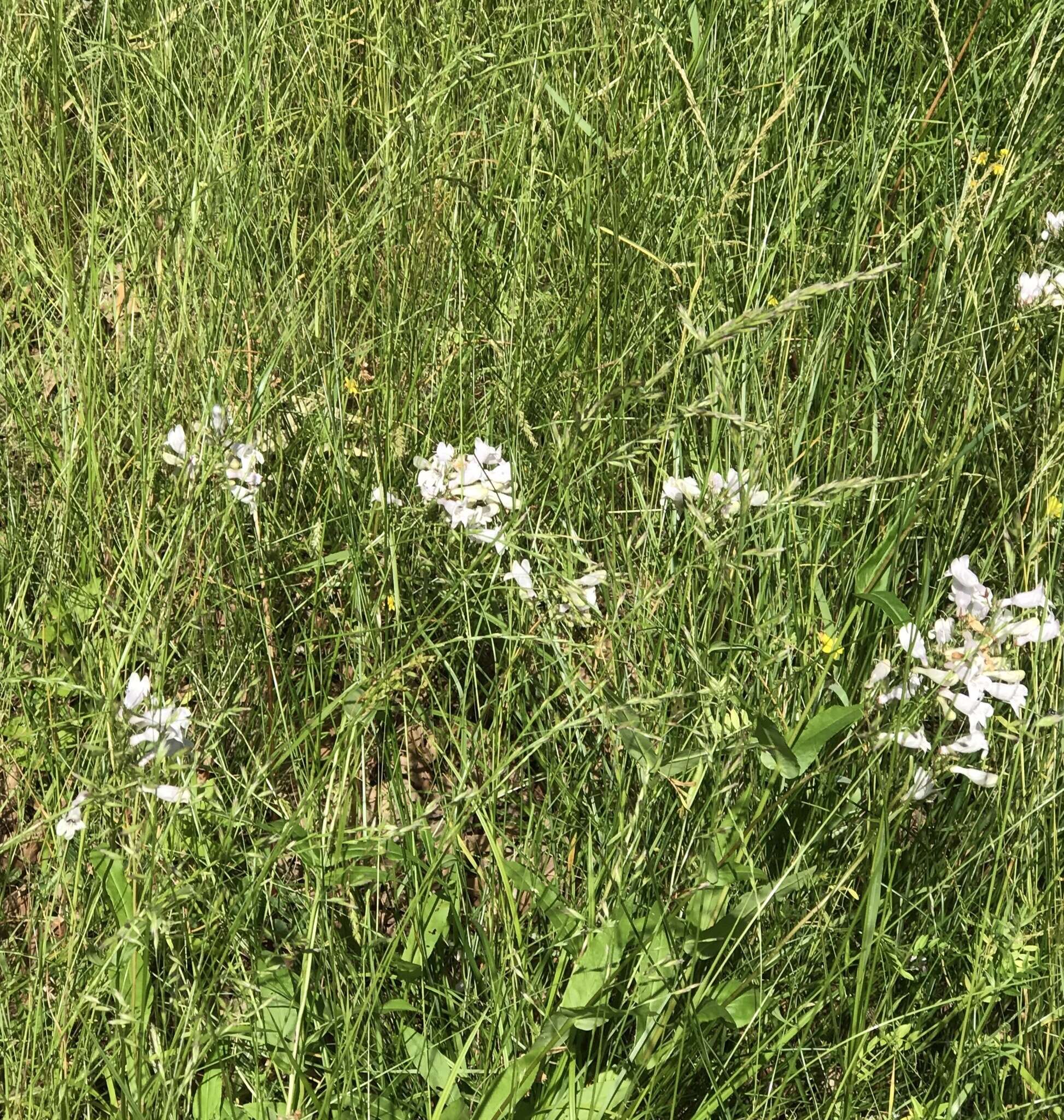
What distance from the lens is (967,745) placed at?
1.21m

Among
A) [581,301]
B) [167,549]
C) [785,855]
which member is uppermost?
[581,301]

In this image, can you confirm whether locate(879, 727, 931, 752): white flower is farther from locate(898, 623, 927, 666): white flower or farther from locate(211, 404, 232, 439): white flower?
locate(211, 404, 232, 439): white flower

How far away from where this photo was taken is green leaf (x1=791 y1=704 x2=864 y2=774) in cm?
124

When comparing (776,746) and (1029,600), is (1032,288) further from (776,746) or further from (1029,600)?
(776,746)

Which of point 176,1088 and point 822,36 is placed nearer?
point 176,1088

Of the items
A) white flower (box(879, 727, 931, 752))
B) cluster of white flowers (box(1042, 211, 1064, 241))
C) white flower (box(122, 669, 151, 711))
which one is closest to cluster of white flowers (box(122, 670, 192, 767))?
white flower (box(122, 669, 151, 711))

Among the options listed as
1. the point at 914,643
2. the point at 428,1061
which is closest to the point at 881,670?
the point at 914,643

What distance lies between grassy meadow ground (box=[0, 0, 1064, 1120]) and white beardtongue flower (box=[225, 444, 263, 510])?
3cm

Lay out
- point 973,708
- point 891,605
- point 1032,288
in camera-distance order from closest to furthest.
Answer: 1. point 973,708
2. point 891,605
3. point 1032,288

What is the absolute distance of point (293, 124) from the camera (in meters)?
Answer: 2.17

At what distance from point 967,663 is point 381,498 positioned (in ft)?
2.48

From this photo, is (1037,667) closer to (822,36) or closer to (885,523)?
(885,523)

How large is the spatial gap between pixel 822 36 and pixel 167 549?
1.53m

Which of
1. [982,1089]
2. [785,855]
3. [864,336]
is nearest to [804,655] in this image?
[785,855]
